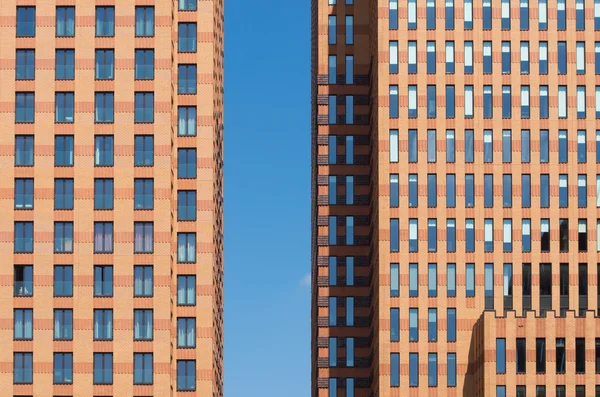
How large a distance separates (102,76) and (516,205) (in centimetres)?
4575

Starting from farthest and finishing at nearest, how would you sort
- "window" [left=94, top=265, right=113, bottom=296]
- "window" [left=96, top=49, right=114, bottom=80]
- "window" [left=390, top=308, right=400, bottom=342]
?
"window" [left=390, top=308, right=400, bottom=342]
"window" [left=96, top=49, right=114, bottom=80]
"window" [left=94, top=265, right=113, bottom=296]

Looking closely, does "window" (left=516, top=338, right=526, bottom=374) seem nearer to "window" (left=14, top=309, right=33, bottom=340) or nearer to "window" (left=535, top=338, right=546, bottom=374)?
"window" (left=535, top=338, right=546, bottom=374)

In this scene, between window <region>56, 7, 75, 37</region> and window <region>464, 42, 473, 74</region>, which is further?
window <region>464, 42, 473, 74</region>

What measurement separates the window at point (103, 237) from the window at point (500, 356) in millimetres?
39025

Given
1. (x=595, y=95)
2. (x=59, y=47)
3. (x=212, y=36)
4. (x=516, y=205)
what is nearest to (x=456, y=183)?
(x=516, y=205)

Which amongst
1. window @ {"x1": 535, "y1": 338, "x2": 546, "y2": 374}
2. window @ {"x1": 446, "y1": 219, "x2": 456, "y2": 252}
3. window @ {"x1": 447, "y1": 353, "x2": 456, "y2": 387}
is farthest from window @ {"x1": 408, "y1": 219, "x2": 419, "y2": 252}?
window @ {"x1": 535, "y1": 338, "x2": 546, "y2": 374}

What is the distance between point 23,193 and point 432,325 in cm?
4455

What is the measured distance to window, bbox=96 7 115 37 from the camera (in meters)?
140

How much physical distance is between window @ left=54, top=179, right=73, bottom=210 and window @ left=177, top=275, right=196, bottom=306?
512 inches

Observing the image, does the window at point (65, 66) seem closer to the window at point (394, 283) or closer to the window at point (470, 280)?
the window at point (394, 283)

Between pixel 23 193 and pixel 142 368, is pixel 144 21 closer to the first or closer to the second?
pixel 23 193

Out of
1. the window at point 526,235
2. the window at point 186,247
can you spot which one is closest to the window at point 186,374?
the window at point 186,247

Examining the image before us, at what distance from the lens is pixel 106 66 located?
139750 millimetres

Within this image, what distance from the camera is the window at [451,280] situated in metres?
150
